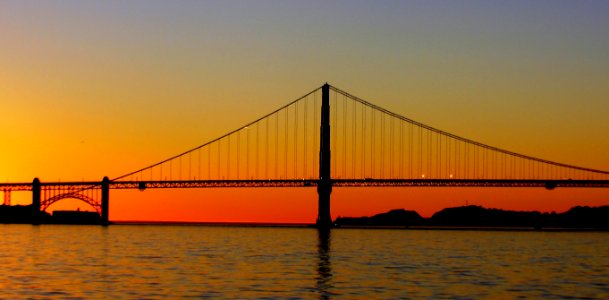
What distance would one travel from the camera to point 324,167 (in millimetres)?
124312

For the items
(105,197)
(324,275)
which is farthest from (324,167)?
(324,275)

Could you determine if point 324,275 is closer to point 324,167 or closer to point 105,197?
point 324,167

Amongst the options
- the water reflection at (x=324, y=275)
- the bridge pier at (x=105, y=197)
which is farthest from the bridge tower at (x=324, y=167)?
the water reflection at (x=324, y=275)

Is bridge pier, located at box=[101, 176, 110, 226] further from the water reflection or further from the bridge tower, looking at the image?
the water reflection

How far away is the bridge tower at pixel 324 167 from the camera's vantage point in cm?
12425

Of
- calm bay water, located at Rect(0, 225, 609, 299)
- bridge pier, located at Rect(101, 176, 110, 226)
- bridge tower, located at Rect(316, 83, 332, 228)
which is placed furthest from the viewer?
bridge pier, located at Rect(101, 176, 110, 226)

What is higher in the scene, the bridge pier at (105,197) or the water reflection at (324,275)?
the bridge pier at (105,197)

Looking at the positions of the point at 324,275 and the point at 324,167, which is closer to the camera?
the point at 324,275

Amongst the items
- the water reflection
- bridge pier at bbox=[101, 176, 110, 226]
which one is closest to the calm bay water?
the water reflection

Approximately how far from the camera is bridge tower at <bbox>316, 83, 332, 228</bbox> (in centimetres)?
12425

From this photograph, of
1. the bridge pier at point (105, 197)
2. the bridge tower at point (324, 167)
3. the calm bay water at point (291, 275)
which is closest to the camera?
the calm bay water at point (291, 275)

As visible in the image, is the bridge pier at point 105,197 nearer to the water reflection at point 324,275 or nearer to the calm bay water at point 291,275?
the calm bay water at point 291,275

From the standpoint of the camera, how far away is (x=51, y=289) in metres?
39.5

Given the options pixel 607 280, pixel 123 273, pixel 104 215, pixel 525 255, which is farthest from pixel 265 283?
pixel 104 215
